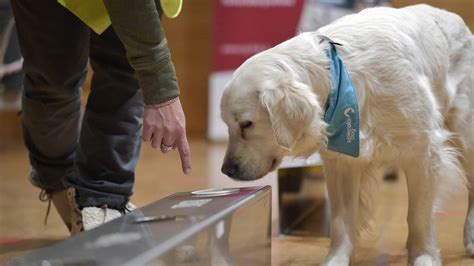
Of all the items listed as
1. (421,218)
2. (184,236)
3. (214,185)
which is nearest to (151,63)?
(184,236)

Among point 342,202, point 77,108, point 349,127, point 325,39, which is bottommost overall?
point 342,202

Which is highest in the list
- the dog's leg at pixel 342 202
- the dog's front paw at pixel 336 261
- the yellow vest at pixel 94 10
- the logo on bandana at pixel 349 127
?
the yellow vest at pixel 94 10

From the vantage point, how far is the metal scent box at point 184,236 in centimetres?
124

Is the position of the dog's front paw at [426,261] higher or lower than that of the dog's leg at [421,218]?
lower

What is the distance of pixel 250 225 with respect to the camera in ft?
5.24

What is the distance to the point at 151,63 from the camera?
1607mm

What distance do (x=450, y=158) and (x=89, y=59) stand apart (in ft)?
3.41

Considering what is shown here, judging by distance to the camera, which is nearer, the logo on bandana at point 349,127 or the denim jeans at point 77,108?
the logo on bandana at point 349,127

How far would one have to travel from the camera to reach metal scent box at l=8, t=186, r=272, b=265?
1236mm

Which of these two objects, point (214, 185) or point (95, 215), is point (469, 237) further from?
point (214, 185)

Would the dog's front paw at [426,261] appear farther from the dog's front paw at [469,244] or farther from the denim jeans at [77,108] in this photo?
the denim jeans at [77,108]

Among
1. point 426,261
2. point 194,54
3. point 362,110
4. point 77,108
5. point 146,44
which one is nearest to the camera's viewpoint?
point 146,44

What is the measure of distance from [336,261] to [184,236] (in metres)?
0.76

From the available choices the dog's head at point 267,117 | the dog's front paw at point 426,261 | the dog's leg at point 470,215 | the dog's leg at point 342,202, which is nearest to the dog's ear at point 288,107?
the dog's head at point 267,117
